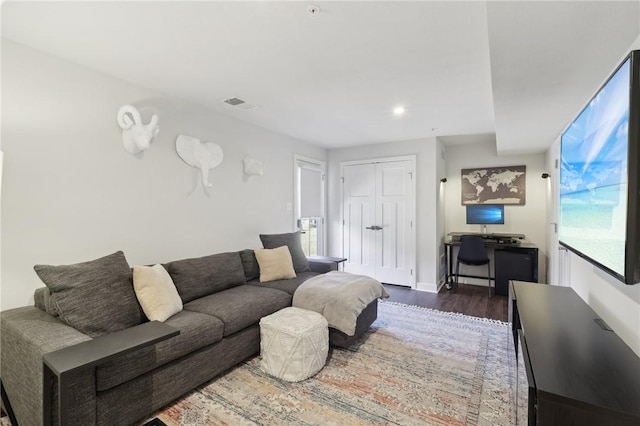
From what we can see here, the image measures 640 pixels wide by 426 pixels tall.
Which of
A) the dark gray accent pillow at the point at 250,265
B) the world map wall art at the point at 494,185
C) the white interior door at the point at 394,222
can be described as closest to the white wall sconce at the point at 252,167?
the dark gray accent pillow at the point at 250,265

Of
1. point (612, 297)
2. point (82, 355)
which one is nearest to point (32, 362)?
point (82, 355)

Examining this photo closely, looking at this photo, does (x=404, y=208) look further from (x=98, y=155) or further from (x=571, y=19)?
(x=98, y=155)

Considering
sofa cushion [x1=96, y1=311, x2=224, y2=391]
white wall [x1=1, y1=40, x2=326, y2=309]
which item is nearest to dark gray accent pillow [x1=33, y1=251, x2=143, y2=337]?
sofa cushion [x1=96, y1=311, x2=224, y2=391]

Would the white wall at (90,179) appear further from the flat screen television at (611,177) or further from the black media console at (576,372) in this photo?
the flat screen television at (611,177)

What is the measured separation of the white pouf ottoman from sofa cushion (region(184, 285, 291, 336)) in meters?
0.14

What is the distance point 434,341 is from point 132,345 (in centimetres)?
255

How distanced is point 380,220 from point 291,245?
1.94 m

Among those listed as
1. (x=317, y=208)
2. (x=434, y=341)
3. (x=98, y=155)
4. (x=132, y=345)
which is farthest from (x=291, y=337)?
(x=317, y=208)

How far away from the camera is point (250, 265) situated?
3363 mm

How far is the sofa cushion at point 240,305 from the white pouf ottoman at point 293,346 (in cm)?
14

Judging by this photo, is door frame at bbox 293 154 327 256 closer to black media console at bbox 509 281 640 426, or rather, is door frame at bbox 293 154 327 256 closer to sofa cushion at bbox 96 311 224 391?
sofa cushion at bbox 96 311 224 391

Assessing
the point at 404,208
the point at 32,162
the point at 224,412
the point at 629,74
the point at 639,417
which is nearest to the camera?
the point at 639,417

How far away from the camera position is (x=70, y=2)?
63.2 inches

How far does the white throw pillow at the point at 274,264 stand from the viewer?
3303mm
